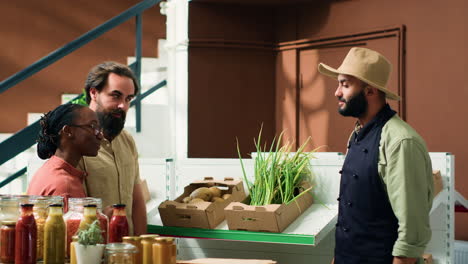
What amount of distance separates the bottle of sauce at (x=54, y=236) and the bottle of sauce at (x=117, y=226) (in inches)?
7.9

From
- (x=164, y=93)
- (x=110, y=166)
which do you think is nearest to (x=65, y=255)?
(x=110, y=166)

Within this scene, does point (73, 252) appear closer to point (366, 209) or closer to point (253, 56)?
point (366, 209)

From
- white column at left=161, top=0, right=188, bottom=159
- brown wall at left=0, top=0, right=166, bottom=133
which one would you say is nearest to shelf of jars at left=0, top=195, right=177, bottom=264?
white column at left=161, top=0, right=188, bottom=159

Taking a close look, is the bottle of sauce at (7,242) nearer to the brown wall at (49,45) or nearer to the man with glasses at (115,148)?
the man with glasses at (115,148)

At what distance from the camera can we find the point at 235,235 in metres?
3.07

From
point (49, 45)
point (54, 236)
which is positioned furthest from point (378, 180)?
point (49, 45)

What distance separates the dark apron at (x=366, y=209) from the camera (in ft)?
8.92

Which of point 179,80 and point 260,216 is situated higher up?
point 179,80

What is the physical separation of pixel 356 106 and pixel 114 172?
107 cm

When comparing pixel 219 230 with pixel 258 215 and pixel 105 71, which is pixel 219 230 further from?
pixel 105 71

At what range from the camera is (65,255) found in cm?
207

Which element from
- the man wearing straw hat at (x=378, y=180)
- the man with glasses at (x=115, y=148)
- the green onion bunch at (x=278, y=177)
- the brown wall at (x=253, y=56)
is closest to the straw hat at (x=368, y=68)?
the man wearing straw hat at (x=378, y=180)

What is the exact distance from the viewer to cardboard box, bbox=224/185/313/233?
2.98m

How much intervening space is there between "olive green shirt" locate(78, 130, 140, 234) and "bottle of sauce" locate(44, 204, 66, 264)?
0.70m
